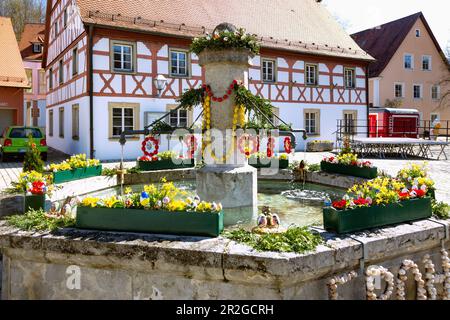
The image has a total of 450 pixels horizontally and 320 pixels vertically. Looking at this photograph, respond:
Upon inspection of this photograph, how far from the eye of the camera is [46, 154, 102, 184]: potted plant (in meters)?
6.67

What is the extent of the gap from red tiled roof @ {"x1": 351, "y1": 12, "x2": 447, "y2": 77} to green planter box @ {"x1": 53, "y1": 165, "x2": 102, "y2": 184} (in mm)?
28707

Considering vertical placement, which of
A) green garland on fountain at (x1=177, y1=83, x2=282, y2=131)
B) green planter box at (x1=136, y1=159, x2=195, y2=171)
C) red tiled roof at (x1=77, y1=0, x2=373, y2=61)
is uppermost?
red tiled roof at (x1=77, y1=0, x2=373, y2=61)

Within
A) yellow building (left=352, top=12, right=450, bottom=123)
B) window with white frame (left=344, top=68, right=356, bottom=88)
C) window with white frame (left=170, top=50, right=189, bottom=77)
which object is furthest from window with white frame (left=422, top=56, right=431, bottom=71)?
window with white frame (left=170, top=50, right=189, bottom=77)

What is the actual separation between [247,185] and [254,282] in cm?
297

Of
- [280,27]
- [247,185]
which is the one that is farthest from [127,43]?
[247,185]

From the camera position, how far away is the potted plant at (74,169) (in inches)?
263

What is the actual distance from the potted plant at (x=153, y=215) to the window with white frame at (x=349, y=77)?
70.4ft

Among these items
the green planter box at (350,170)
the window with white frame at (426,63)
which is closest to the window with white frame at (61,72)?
the green planter box at (350,170)

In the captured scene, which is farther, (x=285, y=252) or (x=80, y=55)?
(x=80, y=55)

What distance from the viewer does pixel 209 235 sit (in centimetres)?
366

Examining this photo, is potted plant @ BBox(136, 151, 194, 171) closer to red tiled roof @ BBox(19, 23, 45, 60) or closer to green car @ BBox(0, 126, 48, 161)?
green car @ BBox(0, 126, 48, 161)

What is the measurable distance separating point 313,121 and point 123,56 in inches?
418

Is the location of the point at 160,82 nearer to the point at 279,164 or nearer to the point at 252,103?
the point at 279,164
